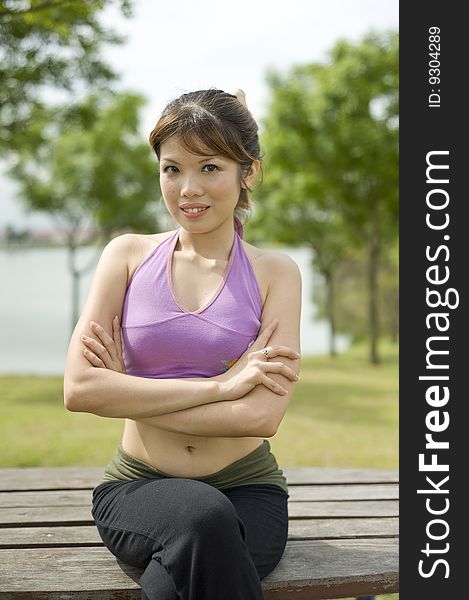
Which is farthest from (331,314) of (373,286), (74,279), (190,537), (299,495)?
(190,537)

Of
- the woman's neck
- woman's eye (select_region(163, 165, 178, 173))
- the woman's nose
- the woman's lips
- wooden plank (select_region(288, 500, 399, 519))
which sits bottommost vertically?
wooden plank (select_region(288, 500, 399, 519))

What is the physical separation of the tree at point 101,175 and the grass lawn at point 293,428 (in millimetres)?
4412

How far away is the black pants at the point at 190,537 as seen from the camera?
2.13 m

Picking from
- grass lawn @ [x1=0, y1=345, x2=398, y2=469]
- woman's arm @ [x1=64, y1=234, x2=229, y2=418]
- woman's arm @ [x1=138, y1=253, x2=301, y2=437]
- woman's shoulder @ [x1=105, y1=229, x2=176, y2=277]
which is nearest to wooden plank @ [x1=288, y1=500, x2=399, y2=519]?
woman's arm @ [x1=138, y1=253, x2=301, y2=437]

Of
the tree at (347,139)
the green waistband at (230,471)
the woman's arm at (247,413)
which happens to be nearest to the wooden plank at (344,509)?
the green waistband at (230,471)

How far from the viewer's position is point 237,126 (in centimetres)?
264

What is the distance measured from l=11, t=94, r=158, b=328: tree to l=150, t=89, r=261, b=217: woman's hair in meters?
14.4

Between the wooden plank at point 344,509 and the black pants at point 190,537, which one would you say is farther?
the wooden plank at point 344,509

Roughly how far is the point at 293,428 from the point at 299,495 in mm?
5778

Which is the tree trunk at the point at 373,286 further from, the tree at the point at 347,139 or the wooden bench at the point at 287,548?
the wooden bench at the point at 287,548

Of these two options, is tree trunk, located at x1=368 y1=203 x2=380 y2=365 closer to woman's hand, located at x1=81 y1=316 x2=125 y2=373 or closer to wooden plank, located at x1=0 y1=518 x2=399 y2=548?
wooden plank, located at x1=0 y1=518 x2=399 y2=548

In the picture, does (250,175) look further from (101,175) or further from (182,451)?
(101,175)

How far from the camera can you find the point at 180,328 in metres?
2.58

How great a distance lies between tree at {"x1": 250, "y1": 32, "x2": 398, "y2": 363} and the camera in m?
16.1
